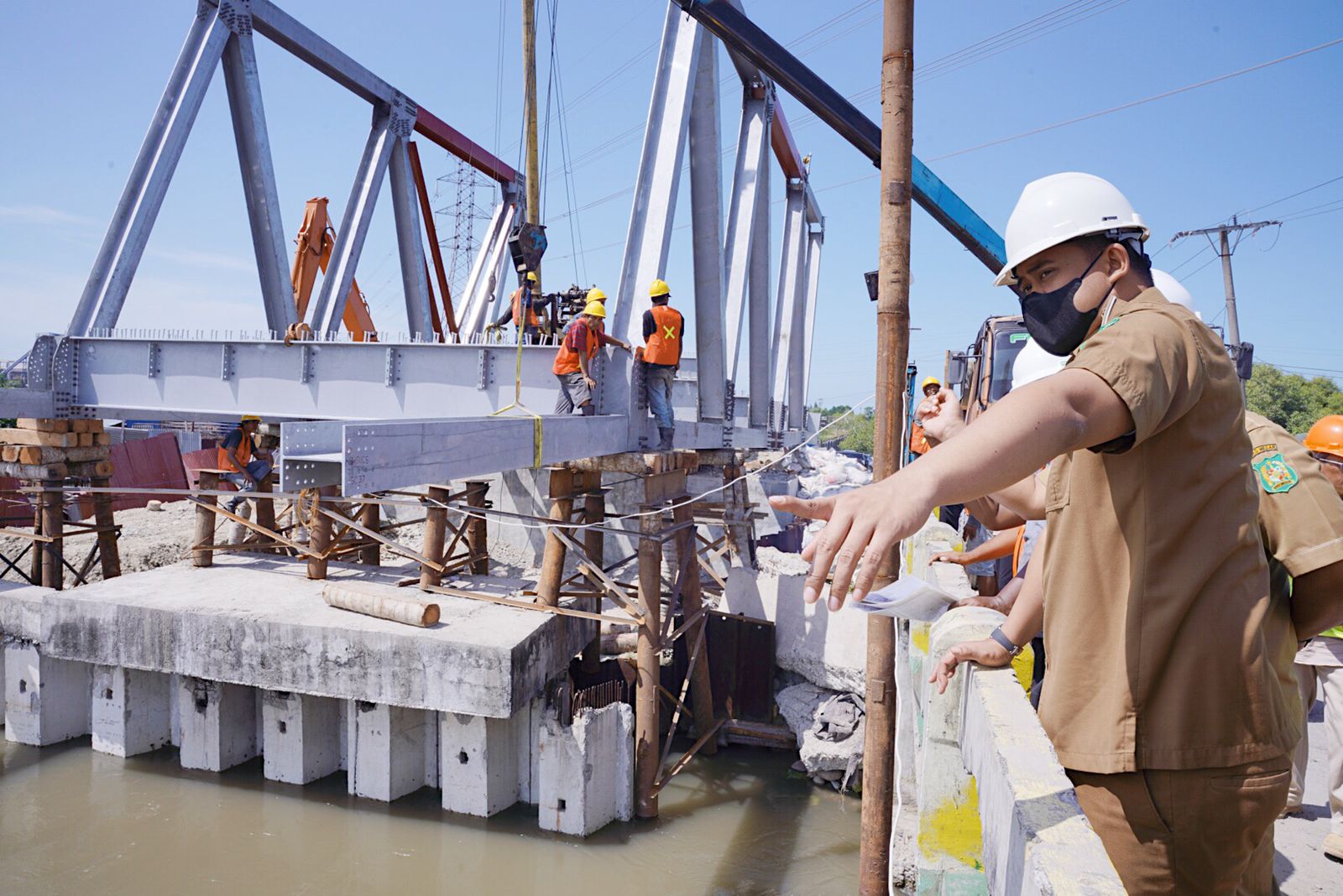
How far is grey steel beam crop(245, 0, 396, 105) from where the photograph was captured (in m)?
12.1

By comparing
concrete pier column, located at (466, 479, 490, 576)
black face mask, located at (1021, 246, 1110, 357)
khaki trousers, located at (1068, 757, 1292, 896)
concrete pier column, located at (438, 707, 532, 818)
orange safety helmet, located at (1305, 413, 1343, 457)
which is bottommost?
concrete pier column, located at (438, 707, 532, 818)

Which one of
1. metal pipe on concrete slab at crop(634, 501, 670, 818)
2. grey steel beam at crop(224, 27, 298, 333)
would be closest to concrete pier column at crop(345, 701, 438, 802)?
metal pipe on concrete slab at crop(634, 501, 670, 818)

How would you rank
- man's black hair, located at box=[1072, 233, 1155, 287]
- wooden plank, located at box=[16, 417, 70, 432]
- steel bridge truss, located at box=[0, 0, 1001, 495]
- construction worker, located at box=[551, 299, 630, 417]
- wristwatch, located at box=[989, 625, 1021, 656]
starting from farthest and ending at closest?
wooden plank, located at box=[16, 417, 70, 432]
construction worker, located at box=[551, 299, 630, 417]
steel bridge truss, located at box=[0, 0, 1001, 495]
wristwatch, located at box=[989, 625, 1021, 656]
man's black hair, located at box=[1072, 233, 1155, 287]

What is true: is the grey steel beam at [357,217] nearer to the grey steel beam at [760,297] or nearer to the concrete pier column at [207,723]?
the concrete pier column at [207,723]

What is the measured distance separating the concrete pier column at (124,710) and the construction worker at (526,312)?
7.46 m

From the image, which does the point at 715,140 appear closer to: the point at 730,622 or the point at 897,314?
the point at 897,314

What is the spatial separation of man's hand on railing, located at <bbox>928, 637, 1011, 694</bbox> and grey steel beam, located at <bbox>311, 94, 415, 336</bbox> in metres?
13.2

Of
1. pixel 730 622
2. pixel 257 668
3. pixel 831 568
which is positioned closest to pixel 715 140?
pixel 730 622

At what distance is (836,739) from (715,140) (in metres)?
8.58

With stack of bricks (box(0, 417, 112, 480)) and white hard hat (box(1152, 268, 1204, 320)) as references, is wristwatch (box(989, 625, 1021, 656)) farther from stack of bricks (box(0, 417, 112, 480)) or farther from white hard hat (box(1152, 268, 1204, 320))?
stack of bricks (box(0, 417, 112, 480))

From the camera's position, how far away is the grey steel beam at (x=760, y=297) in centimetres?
1348

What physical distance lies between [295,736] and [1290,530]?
11.4 m

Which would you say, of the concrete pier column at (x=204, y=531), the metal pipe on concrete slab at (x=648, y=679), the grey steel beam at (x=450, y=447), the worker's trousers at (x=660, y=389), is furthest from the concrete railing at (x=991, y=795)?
the concrete pier column at (x=204, y=531)

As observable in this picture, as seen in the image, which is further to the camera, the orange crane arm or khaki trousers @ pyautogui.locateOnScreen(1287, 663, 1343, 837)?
the orange crane arm
